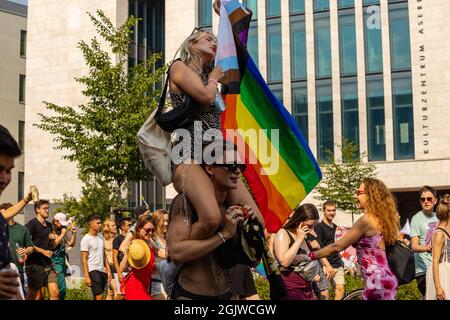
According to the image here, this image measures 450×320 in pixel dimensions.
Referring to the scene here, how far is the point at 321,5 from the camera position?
44.1 m

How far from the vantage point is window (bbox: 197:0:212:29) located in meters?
47.0

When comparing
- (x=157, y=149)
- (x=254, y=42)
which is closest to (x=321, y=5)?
(x=254, y=42)

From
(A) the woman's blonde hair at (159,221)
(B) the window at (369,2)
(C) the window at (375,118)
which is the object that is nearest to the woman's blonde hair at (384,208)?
(A) the woman's blonde hair at (159,221)

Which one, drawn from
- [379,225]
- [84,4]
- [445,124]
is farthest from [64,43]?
[379,225]

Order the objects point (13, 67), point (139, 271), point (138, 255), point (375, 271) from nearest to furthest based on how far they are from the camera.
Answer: point (375, 271) < point (138, 255) < point (139, 271) < point (13, 67)

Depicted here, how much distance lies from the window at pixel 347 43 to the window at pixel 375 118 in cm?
129

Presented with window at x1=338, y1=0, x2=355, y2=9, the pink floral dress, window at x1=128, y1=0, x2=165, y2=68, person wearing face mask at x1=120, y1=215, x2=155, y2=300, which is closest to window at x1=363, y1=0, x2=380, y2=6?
window at x1=338, y1=0, x2=355, y2=9

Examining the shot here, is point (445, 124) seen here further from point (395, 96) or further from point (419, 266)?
point (419, 266)

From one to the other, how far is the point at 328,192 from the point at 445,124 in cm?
776

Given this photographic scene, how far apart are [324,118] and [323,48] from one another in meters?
Answer: 4.04

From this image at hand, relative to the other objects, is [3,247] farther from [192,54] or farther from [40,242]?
[40,242]

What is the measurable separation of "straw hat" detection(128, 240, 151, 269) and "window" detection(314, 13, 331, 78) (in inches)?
1405

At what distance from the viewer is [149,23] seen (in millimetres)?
52469

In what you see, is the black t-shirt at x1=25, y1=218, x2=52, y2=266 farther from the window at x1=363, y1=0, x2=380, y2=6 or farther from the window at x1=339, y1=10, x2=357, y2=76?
the window at x1=363, y1=0, x2=380, y2=6
